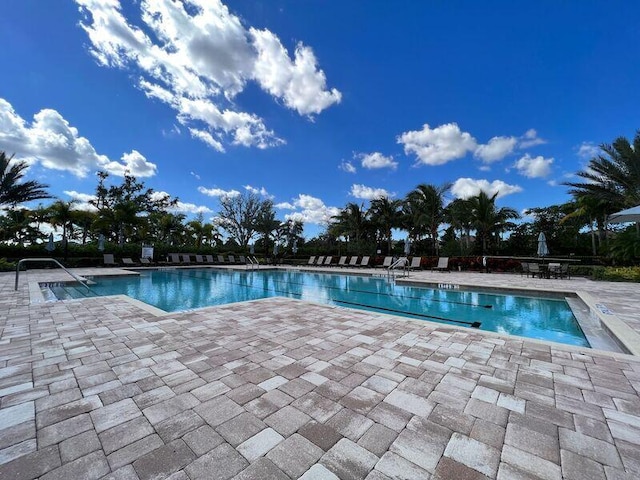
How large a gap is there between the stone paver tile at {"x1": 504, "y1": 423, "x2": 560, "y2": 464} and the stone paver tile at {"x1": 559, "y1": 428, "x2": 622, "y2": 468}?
6 cm

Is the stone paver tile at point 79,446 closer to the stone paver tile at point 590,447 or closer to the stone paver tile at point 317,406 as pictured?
the stone paver tile at point 317,406

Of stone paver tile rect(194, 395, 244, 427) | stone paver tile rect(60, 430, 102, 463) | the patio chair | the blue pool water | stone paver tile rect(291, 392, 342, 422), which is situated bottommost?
the blue pool water

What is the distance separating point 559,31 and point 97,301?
52.8 feet

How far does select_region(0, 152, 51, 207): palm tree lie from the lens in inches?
631

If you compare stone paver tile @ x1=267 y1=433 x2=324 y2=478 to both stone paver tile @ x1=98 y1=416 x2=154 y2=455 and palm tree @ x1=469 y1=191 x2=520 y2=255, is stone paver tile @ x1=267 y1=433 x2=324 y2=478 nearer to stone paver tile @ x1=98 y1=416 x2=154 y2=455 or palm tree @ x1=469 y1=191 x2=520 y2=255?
stone paver tile @ x1=98 y1=416 x2=154 y2=455

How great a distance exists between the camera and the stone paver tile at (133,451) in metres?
1.54

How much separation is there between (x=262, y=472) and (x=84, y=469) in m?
0.96

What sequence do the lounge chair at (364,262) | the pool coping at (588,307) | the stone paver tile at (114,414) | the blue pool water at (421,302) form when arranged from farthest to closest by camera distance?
the lounge chair at (364,262) → the blue pool water at (421,302) → the pool coping at (588,307) → the stone paver tile at (114,414)

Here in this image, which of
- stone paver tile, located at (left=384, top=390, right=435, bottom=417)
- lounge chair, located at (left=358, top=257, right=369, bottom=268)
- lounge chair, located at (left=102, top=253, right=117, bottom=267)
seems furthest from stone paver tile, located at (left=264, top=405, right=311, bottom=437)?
lounge chair, located at (left=102, top=253, right=117, bottom=267)

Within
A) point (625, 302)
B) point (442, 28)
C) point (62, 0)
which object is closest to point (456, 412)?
point (625, 302)

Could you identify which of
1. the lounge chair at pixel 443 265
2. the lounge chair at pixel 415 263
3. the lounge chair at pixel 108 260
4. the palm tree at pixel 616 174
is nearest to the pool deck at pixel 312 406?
the lounge chair at pixel 443 265

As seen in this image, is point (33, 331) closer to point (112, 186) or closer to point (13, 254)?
point (13, 254)

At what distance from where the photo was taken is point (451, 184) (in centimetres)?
1980

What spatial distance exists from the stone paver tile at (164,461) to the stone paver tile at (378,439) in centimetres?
102
